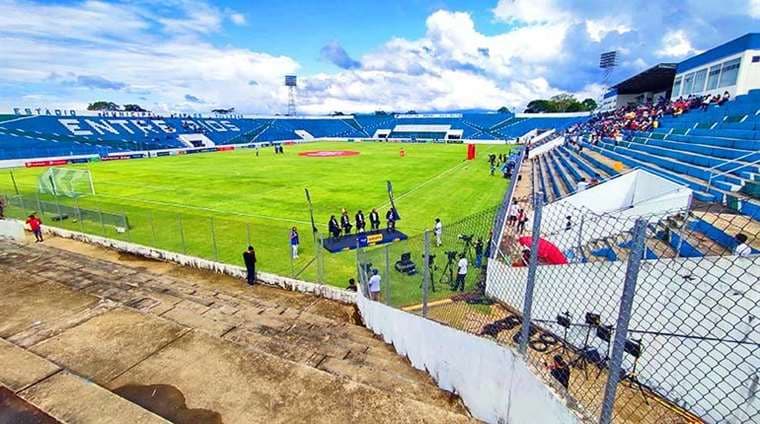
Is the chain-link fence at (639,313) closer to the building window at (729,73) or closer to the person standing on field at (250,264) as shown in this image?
the person standing on field at (250,264)

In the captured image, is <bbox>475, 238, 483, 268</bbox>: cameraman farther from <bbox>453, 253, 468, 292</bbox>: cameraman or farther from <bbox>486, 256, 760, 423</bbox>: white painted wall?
<bbox>486, 256, 760, 423</bbox>: white painted wall

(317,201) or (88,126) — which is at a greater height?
(88,126)

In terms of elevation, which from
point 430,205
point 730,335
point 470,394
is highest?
point 730,335

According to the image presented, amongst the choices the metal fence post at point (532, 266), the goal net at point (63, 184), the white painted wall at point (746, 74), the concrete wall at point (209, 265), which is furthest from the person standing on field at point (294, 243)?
the white painted wall at point (746, 74)

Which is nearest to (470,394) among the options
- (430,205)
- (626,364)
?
(626,364)

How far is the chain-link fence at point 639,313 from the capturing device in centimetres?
386

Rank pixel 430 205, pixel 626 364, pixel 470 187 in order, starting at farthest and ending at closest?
pixel 470 187 < pixel 430 205 < pixel 626 364

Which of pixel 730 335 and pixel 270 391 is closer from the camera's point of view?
pixel 730 335

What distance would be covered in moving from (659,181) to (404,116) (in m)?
88.1

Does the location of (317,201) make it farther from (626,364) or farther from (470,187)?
(626,364)

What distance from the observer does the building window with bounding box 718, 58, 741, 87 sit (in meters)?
25.4

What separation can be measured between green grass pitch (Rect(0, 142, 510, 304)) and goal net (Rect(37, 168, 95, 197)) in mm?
763

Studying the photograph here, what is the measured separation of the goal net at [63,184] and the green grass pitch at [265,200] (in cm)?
76

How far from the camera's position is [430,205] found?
2200cm
